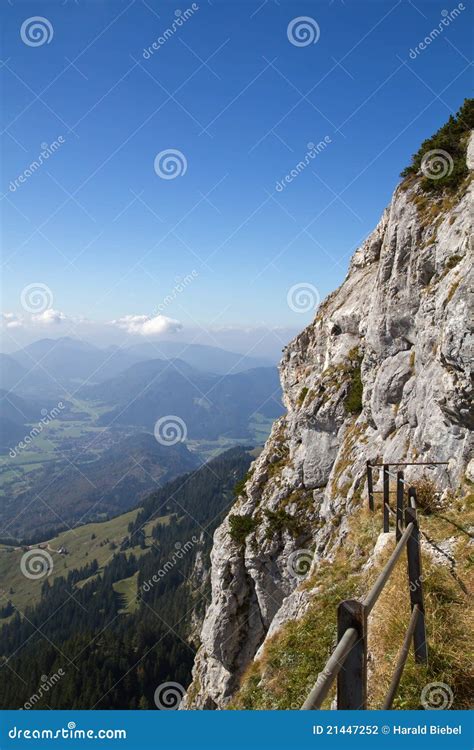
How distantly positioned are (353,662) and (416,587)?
290 cm

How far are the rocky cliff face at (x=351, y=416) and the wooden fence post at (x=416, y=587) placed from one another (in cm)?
954

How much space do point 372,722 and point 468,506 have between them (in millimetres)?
9089

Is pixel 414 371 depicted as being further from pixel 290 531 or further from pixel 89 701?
pixel 89 701

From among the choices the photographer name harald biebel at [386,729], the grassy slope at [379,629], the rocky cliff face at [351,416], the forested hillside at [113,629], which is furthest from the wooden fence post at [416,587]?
the forested hillside at [113,629]

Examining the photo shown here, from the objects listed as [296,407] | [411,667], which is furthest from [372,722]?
[296,407]

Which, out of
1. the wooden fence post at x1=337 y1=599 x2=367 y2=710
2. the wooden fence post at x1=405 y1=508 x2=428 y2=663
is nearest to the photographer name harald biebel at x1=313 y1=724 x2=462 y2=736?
the wooden fence post at x1=405 y1=508 x2=428 y2=663

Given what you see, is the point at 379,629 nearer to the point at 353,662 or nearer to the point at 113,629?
the point at 353,662

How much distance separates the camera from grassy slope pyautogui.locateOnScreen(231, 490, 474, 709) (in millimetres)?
6609

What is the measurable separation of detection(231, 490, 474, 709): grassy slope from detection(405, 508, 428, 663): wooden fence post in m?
0.19

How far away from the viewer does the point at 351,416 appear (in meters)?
30.5

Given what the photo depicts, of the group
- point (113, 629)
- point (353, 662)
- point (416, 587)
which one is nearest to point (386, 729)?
point (416, 587)

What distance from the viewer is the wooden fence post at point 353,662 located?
169 inches

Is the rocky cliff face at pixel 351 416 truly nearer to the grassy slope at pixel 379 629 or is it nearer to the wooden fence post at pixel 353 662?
the grassy slope at pixel 379 629

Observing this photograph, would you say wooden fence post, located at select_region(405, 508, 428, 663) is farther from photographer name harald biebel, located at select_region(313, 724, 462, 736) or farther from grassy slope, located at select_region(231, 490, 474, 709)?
photographer name harald biebel, located at select_region(313, 724, 462, 736)
